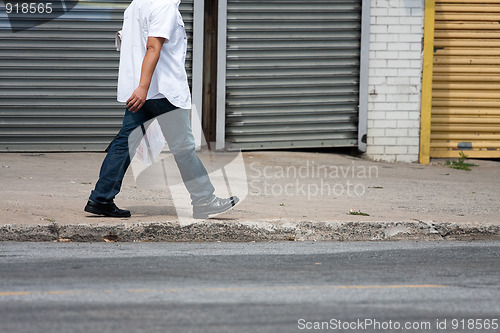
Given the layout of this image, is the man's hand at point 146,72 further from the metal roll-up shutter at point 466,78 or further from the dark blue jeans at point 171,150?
the metal roll-up shutter at point 466,78

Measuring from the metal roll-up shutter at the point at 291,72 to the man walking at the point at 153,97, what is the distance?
180 inches

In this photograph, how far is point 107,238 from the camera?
5973 millimetres

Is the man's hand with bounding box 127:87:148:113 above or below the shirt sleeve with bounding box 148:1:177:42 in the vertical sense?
below

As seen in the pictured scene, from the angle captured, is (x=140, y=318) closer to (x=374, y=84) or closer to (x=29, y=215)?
(x=29, y=215)

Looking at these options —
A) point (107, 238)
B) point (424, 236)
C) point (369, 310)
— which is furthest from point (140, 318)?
point (424, 236)

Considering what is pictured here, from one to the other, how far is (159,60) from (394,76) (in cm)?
576

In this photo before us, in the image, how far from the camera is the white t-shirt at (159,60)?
613 cm

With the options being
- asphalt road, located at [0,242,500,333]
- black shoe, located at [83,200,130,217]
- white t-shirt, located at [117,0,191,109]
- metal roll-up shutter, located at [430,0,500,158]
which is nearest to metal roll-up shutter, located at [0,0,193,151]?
white t-shirt, located at [117,0,191,109]

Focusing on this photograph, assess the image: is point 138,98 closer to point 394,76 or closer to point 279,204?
point 279,204

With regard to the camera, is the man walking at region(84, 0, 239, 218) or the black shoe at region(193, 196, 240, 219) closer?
the man walking at region(84, 0, 239, 218)

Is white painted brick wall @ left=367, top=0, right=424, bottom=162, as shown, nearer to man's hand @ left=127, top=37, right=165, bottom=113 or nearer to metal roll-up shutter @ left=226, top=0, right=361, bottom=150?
metal roll-up shutter @ left=226, top=0, right=361, bottom=150

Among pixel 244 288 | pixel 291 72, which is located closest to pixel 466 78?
pixel 291 72

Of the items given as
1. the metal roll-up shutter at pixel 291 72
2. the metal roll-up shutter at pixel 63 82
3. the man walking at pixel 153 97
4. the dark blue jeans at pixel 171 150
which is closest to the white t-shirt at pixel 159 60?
the man walking at pixel 153 97

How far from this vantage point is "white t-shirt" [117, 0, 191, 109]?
6.13 metres
